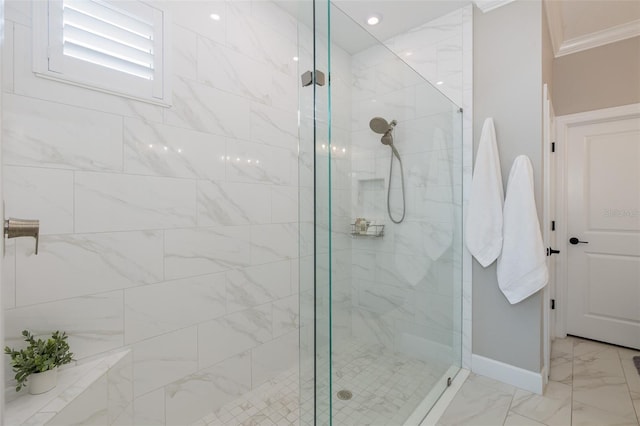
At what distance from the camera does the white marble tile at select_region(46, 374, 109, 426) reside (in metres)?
1.07

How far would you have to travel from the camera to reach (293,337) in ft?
7.25

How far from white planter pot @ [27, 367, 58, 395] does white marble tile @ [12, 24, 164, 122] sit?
772 millimetres

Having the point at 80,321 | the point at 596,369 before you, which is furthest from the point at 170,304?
the point at 596,369

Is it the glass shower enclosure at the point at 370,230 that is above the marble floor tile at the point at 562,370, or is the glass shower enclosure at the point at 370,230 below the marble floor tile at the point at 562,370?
above

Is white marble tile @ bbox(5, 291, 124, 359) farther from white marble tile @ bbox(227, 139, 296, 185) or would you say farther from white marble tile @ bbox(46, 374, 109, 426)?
white marble tile @ bbox(227, 139, 296, 185)

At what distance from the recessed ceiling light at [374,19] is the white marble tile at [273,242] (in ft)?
5.20

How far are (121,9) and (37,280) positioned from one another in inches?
47.2

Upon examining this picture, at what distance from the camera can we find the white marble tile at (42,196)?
115cm

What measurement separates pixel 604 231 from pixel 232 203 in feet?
9.98

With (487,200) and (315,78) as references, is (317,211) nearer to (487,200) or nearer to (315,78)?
(315,78)

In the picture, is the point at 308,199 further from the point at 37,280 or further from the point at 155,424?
the point at 155,424

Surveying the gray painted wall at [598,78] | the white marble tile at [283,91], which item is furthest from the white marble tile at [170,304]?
the gray painted wall at [598,78]

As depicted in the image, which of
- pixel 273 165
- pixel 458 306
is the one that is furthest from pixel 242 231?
pixel 458 306

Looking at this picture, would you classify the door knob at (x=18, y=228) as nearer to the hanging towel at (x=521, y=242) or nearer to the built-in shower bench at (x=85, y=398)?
the built-in shower bench at (x=85, y=398)
